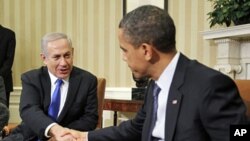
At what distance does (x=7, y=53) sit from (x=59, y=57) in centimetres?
303

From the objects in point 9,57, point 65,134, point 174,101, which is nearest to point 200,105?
point 174,101

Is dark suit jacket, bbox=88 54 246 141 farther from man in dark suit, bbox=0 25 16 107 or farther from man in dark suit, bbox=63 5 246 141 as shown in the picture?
man in dark suit, bbox=0 25 16 107

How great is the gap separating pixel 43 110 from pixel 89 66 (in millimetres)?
2886

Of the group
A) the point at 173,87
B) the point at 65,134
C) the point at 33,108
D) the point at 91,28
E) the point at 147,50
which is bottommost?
the point at 65,134

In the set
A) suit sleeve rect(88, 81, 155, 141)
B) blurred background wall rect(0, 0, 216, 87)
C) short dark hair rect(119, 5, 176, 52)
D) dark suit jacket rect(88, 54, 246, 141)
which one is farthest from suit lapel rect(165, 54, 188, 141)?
blurred background wall rect(0, 0, 216, 87)

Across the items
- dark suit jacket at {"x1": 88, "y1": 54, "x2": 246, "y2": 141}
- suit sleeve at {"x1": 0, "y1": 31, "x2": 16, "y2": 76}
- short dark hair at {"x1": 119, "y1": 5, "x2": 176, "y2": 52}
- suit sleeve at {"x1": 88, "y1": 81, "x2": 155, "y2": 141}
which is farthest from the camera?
suit sleeve at {"x1": 0, "y1": 31, "x2": 16, "y2": 76}

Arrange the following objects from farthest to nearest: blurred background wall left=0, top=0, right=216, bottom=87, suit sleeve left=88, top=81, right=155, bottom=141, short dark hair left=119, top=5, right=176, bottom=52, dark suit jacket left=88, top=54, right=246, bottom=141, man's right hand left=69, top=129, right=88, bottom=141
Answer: blurred background wall left=0, top=0, right=216, bottom=87 < man's right hand left=69, top=129, right=88, bottom=141 < suit sleeve left=88, top=81, right=155, bottom=141 < short dark hair left=119, top=5, right=176, bottom=52 < dark suit jacket left=88, top=54, right=246, bottom=141

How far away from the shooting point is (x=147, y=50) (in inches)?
58.4

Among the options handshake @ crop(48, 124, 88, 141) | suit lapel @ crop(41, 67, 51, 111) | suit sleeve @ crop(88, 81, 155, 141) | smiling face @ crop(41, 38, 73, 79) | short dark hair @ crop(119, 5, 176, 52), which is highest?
short dark hair @ crop(119, 5, 176, 52)

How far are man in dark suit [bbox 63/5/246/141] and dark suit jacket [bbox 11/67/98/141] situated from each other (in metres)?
1.01

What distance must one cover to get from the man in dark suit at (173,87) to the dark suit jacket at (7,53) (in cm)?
400

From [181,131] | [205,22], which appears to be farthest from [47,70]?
[205,22]

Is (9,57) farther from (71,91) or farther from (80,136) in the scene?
(80,136)

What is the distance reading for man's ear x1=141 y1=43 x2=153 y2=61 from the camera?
58.0 inches
